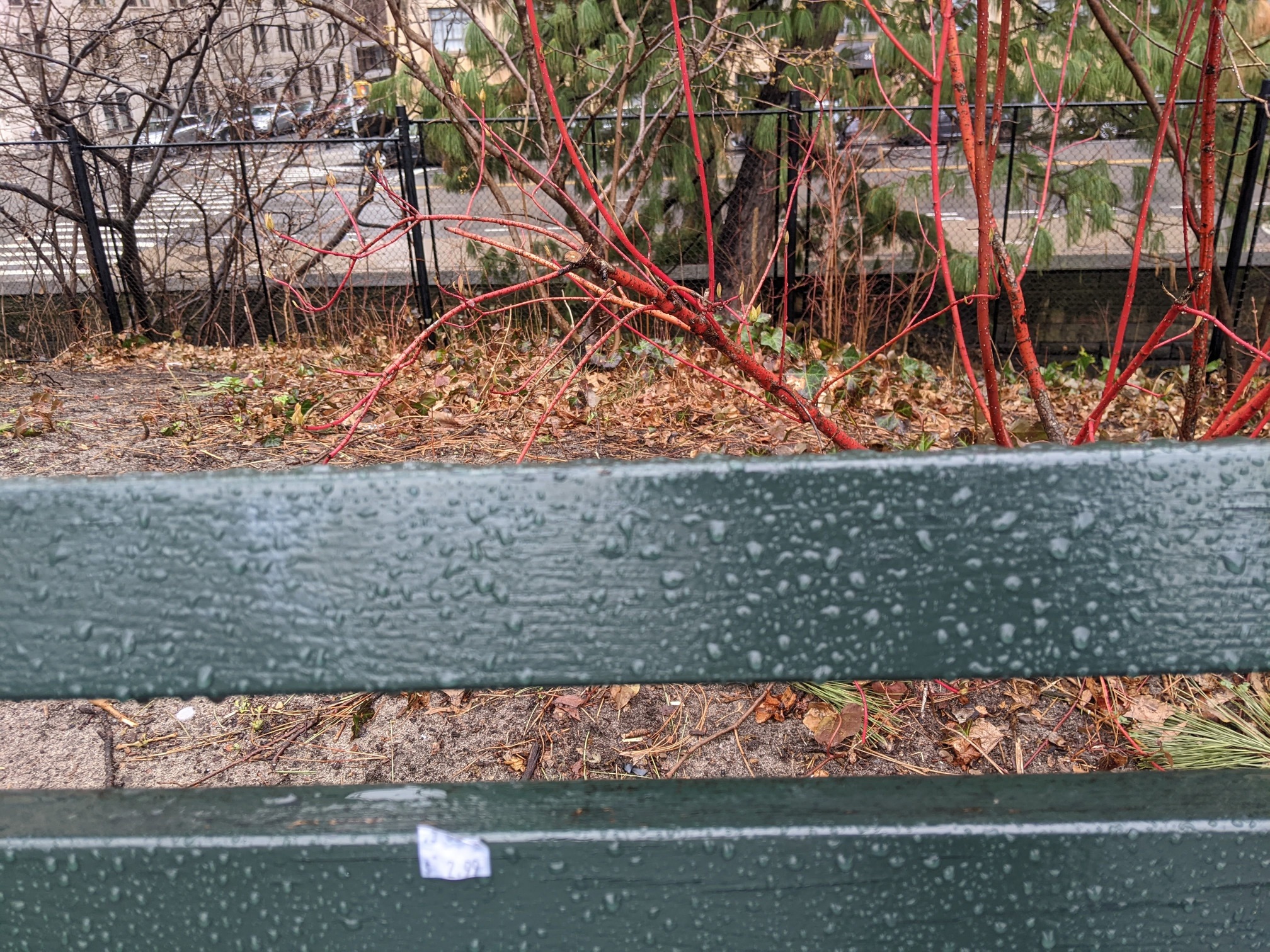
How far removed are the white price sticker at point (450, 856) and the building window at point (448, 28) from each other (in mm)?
5707

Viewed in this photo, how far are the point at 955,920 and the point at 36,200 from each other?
7734 millimetres

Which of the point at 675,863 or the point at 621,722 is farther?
the point at 621,722

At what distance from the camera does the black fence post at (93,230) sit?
6.27 meters

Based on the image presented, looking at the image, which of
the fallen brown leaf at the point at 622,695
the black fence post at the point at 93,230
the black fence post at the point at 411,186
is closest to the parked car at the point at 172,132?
the black fence post at the point at 93,230

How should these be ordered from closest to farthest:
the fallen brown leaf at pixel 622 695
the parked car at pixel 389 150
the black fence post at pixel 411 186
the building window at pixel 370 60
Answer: the fallen brown leaf at pixel 622 695, the black fence post at pixel 411 186, the parked car at pixel 389 150, the building window at pixel 370 60

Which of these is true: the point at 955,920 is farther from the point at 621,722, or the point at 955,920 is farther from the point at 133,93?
the point at 133,93

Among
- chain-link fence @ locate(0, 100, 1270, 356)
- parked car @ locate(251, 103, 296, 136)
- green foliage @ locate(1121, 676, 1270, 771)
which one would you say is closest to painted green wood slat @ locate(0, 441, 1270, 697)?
green foliage @ locate(1121, 676, 1270, 771)

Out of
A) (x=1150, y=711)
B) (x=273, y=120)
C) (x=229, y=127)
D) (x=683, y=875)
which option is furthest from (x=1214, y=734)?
(x=229, y=127)

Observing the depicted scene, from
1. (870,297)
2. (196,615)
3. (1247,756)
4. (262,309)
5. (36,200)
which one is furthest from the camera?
(262,309)

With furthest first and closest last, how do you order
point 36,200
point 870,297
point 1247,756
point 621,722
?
point 36,200 < point 870,297 < point 621,722 < point 1247,756

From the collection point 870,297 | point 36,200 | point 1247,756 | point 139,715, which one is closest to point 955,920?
point 1247,756

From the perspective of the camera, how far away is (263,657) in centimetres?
64

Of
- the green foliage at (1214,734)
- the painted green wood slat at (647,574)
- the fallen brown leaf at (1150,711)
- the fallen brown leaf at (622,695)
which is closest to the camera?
the painted green wood slat at (647,574)

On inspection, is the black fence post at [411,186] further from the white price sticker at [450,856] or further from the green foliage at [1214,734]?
the white price sticker at [450,856]
